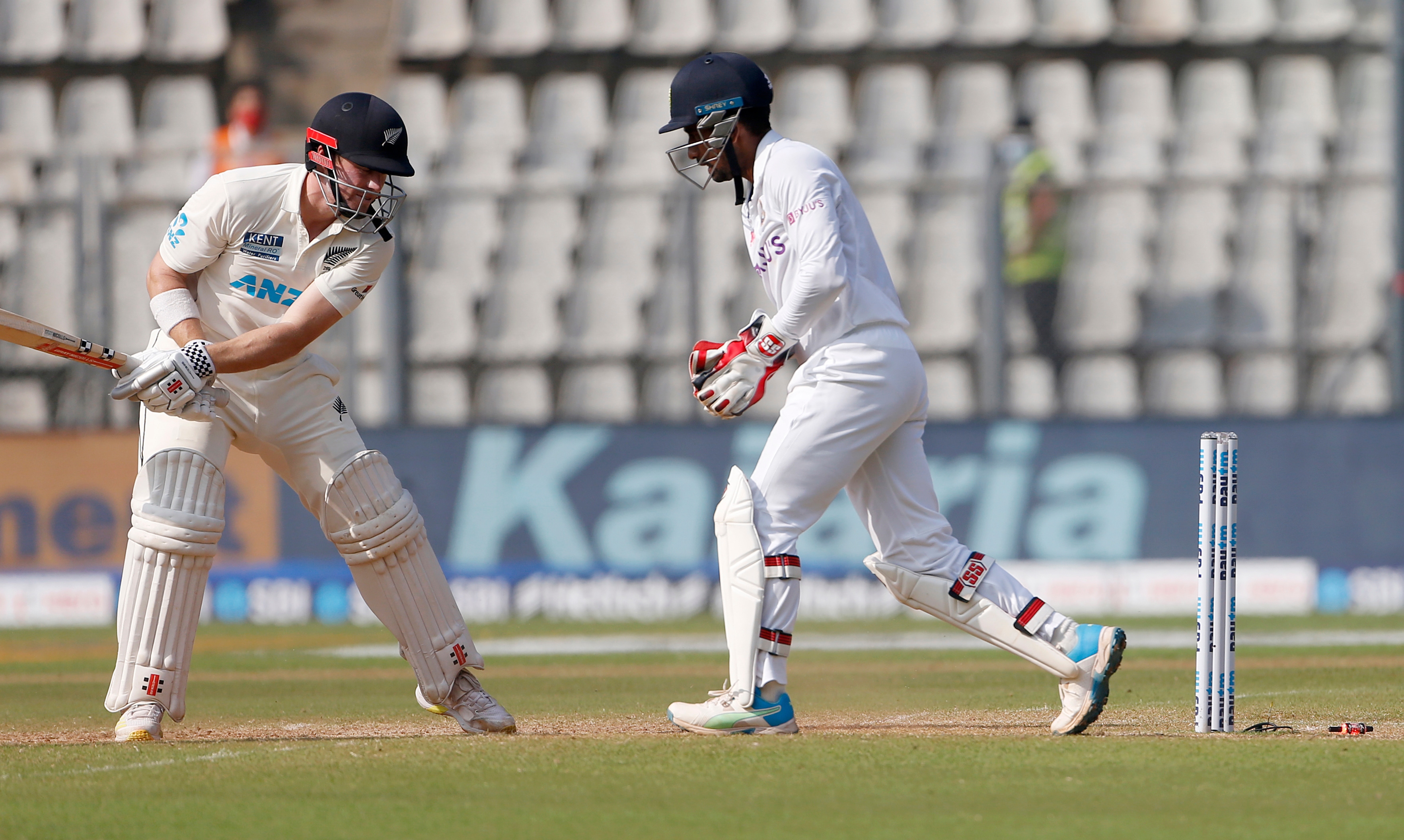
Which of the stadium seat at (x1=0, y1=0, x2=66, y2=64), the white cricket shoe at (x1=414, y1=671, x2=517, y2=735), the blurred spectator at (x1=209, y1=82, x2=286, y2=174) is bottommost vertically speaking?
the white cricket shoe at (x1=414, y1=671, x2=517, y2=735)

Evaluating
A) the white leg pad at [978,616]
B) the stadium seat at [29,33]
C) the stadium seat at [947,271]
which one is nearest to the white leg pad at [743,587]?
the white leg pad at [978,616]

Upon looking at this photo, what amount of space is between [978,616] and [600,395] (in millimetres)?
6875

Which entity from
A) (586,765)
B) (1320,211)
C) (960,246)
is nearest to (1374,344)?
(1320,211)

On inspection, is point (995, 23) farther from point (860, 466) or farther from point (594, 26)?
point (860, 466)

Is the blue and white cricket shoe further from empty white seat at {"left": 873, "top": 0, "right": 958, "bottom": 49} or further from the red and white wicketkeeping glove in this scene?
empty white seat at {"left": 873, "top": 0, "right": 958, "bottom": 49}

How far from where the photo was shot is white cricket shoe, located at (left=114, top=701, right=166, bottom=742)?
Result: 16.5ft

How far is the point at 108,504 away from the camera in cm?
1134

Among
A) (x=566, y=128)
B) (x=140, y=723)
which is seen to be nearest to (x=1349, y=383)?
(x=566, y=128)

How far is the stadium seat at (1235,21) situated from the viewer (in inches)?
568

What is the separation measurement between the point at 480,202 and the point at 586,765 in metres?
8.03

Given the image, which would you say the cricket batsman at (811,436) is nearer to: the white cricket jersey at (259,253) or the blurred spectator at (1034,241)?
the white cricket jersey at (259,253)

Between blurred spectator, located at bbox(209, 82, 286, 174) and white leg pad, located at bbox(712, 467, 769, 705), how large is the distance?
656 centimetres

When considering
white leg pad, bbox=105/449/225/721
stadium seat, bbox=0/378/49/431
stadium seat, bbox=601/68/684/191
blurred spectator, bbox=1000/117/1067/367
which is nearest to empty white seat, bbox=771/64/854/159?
stadium seat, bbox=601/68/684/191

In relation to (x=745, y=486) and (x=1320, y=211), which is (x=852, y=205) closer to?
(x=745, y=486)
